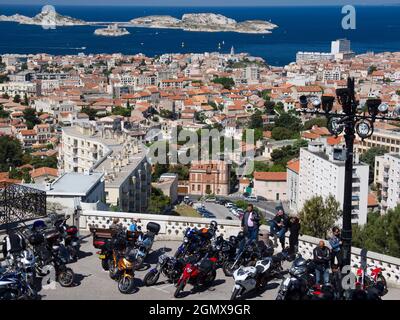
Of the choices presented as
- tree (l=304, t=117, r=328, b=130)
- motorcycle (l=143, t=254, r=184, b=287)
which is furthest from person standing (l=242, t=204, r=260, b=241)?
tree (l=304, t=117, r=328, b=130)

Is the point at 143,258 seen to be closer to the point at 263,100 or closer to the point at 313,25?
the point at 263,100

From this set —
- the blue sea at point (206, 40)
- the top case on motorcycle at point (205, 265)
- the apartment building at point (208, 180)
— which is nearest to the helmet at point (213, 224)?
the top case on motorcycle at point (205, 265)

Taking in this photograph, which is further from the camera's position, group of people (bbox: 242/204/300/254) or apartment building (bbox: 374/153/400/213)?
apartment building (bbox: 374/153/400/213)

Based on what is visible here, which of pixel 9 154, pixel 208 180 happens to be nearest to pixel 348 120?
pixel 208 180

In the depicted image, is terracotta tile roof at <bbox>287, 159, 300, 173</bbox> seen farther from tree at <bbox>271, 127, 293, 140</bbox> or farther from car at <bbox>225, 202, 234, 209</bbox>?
tree at <bbox>271, 127, 293, 140</bbox>

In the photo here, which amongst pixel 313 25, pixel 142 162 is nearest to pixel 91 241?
pixel 142 162
